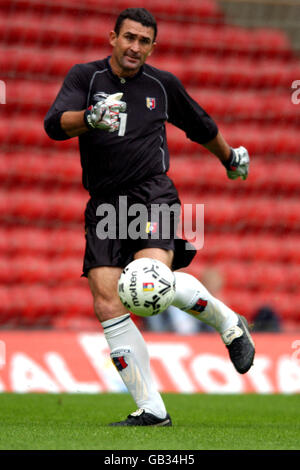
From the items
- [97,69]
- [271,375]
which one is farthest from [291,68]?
[97,69]

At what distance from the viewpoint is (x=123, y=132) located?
14.6 ft

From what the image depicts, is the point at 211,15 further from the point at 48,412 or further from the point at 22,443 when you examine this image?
the point at 22,443

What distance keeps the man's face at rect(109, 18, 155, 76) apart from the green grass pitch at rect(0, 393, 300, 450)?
5.88ft

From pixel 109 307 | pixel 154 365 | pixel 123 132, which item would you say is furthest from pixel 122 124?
pixel 154 365

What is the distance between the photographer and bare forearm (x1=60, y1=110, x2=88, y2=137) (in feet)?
13.5

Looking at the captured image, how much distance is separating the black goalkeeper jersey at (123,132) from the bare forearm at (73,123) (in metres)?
0.16

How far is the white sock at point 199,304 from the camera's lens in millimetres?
4398

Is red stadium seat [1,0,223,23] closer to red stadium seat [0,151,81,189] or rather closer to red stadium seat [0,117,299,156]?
red stadium seat [0,117,299,156]

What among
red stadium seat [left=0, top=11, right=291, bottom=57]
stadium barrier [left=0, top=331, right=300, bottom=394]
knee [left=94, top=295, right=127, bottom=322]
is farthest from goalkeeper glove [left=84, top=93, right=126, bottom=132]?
red stadium seat [left=0, top=11, right=291, bottom=57]

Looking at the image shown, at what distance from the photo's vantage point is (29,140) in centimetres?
990

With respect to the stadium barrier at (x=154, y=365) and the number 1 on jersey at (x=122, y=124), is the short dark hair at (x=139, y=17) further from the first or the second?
the stadium barrier at (x=154, y=365)

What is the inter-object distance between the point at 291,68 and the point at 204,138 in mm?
6779

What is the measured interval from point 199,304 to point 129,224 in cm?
55

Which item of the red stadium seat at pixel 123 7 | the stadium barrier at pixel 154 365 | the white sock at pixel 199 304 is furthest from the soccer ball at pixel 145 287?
the red stadium seat at pixel 123 7
